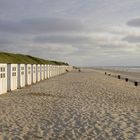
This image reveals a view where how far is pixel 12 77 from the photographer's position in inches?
894

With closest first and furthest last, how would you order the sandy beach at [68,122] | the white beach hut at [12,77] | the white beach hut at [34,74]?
the sandy beach at [68,122], the white beach hut at [12,77], the white beach hut at [34,74]

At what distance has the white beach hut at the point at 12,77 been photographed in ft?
71.8

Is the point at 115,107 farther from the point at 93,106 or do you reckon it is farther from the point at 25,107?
the point at 25,107

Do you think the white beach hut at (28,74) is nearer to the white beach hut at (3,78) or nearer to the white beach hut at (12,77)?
the white beach hut at (12,77)

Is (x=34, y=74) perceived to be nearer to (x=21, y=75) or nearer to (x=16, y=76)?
(x=21, y=75)

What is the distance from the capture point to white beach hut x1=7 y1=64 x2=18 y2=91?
861 inches

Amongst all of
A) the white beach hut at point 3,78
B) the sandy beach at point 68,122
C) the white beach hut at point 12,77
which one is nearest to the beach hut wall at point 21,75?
the white beach hut at point 12,77

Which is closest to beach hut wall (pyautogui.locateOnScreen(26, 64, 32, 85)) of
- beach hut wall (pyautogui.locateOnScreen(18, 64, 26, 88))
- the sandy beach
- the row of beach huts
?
the row of beach huts

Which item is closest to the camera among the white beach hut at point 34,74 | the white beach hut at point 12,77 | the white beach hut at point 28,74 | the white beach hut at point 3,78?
the white beach hut at point 3,78

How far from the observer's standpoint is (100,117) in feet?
40.3

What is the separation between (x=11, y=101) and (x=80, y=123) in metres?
6.88

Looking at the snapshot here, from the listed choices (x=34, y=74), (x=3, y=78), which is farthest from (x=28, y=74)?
(x=3, y=78)

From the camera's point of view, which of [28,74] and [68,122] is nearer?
[68,122]

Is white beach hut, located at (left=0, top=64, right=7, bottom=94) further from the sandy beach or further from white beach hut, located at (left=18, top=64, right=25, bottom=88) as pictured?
the sandy beach
